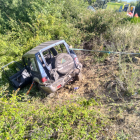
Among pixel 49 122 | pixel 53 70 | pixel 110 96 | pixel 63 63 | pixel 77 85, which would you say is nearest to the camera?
pixel 49 122

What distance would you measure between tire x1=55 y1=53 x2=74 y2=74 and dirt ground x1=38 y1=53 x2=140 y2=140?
2.74 feet

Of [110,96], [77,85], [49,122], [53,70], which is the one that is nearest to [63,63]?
[53,70]

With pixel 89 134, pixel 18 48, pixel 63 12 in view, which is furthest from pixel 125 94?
pixel 63 12

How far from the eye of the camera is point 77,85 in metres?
4.66

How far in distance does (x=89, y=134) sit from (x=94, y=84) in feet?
6.99

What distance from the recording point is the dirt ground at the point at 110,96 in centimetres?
242

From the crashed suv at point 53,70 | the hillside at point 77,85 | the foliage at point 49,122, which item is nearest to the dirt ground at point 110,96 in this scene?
the hillside at point 77,85

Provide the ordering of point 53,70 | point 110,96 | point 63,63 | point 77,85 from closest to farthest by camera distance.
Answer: point 110,96 < point 53,70 < point 63,63 < point 77,85

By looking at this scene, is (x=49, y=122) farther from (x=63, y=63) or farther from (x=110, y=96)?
(x=63, y=63)

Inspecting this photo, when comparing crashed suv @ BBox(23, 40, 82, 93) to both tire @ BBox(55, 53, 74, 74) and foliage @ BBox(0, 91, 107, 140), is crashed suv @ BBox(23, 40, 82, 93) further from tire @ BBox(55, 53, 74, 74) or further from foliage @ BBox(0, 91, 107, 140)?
foliage @ BBox(0, 91, 107, 140)

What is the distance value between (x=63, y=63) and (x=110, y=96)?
Answer: 186cm

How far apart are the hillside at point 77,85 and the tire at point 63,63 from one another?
847mm

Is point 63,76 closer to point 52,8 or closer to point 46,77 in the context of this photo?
point 46,77

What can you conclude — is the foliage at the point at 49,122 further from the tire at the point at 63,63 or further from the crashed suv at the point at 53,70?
the tire at the point at 63,63
